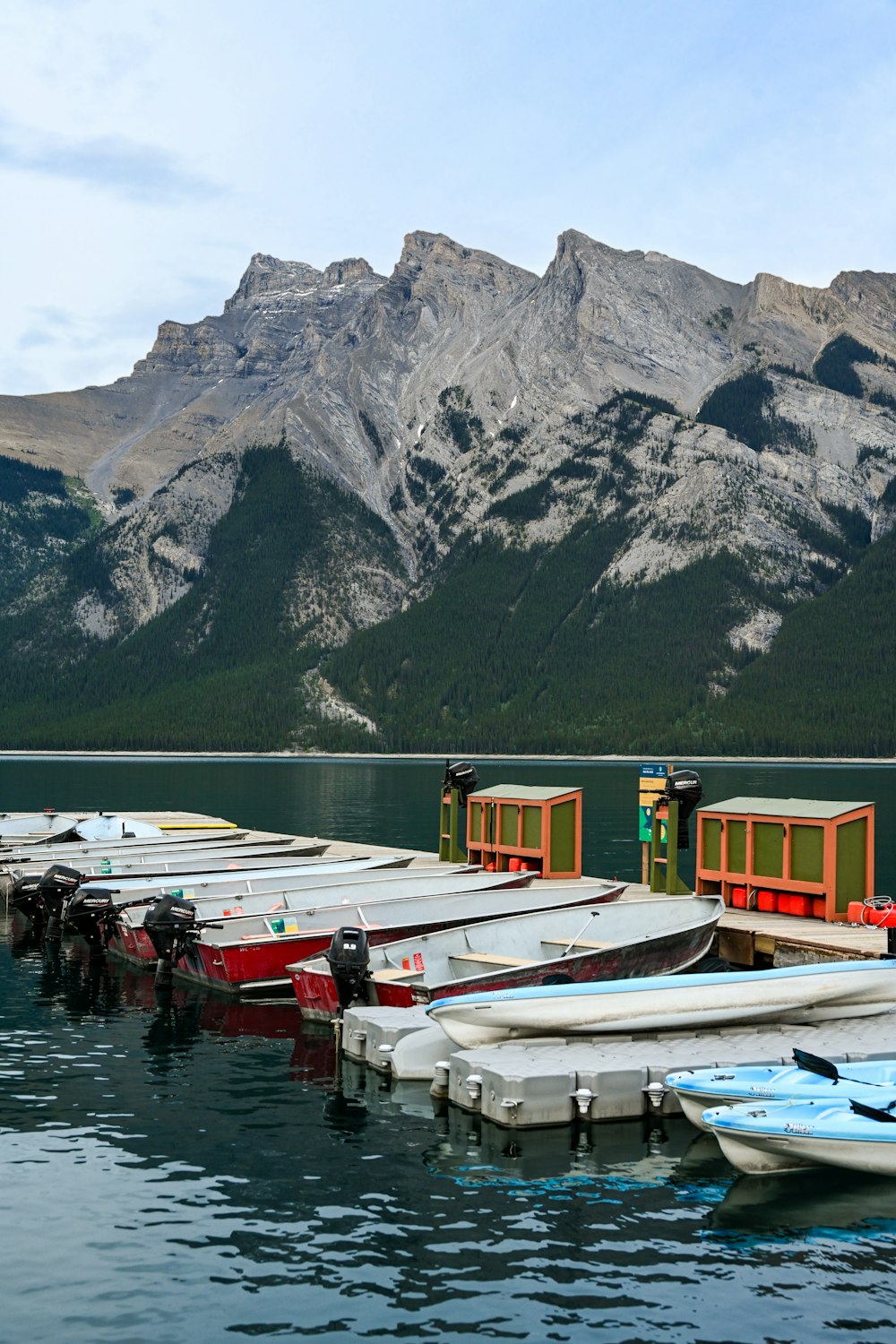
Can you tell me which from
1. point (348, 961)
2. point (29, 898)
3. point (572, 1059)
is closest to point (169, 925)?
point (348, 961)

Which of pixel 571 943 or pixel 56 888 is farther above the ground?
pixel 571 943

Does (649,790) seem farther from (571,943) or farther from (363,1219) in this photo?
(363,1219)

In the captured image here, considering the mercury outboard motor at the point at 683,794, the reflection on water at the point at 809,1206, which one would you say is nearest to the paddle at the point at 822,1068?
the reflection on water at the point at 809,1206

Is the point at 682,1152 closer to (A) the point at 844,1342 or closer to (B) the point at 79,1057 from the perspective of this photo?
(A) the point at 844,1342

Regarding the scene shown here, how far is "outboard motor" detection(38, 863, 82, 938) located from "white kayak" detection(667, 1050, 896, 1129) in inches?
901

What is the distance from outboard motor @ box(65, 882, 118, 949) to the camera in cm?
3516

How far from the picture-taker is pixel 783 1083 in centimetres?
1812

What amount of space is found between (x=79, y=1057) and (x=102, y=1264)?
10515 millimetres

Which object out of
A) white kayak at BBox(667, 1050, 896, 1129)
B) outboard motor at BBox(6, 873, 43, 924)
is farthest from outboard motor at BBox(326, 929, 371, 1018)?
outboard motor at BBox(6, 873, 43, 924)

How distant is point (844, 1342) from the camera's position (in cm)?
1262

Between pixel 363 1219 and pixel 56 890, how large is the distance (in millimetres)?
23854

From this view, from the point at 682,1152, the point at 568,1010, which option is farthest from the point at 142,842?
the point at 682,1152

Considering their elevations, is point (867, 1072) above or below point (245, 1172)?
above

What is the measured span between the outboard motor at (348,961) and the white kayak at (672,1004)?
126 inches
